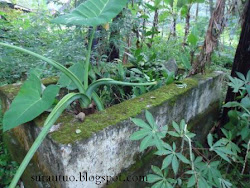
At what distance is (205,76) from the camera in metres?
1.97

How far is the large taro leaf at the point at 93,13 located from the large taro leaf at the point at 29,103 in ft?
1.22

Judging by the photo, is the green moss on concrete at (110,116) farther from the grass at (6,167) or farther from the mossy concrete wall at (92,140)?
the grass at (6,167)

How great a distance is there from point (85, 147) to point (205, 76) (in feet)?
4.94

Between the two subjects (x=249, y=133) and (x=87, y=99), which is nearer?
(x=87, y=99)

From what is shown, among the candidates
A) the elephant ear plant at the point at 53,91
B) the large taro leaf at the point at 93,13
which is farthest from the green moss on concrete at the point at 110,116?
the large taro leaf at the point at 93,13

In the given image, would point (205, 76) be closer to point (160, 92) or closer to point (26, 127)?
point (160, 92)

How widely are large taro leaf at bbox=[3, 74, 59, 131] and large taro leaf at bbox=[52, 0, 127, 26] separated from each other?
371 millimetres

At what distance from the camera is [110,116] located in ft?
3.84

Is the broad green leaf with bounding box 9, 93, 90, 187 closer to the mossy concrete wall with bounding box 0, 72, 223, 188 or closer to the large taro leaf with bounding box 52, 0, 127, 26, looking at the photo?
the mossy concrete wall with bounding box 0, 72, 223, 188

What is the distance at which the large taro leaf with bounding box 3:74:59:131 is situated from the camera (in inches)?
39.3

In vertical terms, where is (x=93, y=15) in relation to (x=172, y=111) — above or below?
above

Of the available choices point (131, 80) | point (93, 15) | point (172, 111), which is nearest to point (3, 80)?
point (131, 80)

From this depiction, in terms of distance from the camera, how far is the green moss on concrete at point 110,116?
0.98m

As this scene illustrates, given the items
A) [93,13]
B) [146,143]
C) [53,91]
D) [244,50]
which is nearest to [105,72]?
[93,13]
